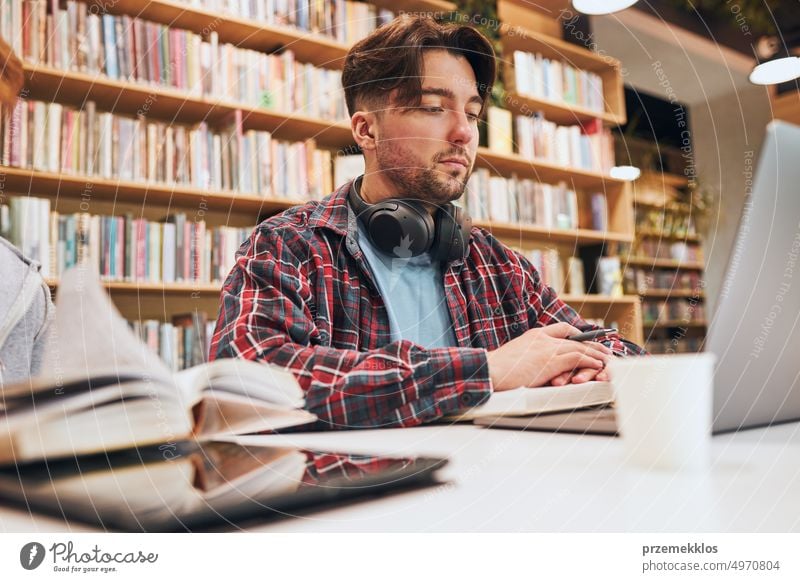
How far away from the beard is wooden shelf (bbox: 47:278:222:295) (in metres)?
0.42

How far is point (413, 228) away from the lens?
99 centimetres

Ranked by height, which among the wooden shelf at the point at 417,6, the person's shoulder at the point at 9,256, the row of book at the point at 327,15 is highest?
the wooden shelf at the point at 417,6

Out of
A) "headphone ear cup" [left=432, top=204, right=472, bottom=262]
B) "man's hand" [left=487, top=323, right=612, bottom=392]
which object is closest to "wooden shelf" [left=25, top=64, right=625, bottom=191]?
"headphone ear cup" [left=432, top=204, right=472, bottom=262]

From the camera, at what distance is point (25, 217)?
41.4 inches

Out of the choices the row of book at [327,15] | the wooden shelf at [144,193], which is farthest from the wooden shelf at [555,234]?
the row of book at [327,15]

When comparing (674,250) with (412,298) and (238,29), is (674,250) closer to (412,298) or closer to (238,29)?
(412,298)

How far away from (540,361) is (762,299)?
0.27 meters

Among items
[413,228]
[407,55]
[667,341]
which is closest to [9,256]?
[413,228]

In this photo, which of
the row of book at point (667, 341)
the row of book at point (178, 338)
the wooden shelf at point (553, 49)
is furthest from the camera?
the wooden shelf at point (553, 49)

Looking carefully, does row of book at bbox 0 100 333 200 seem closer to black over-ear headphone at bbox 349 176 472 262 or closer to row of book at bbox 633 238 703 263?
black over-ear headphone at bbox 349 176 472 262

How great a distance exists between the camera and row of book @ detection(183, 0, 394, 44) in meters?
1.24

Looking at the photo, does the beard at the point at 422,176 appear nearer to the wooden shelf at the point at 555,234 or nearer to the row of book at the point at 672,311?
the wooden shelf at the point at 555,234

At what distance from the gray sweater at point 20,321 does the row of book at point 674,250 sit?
101 cm
